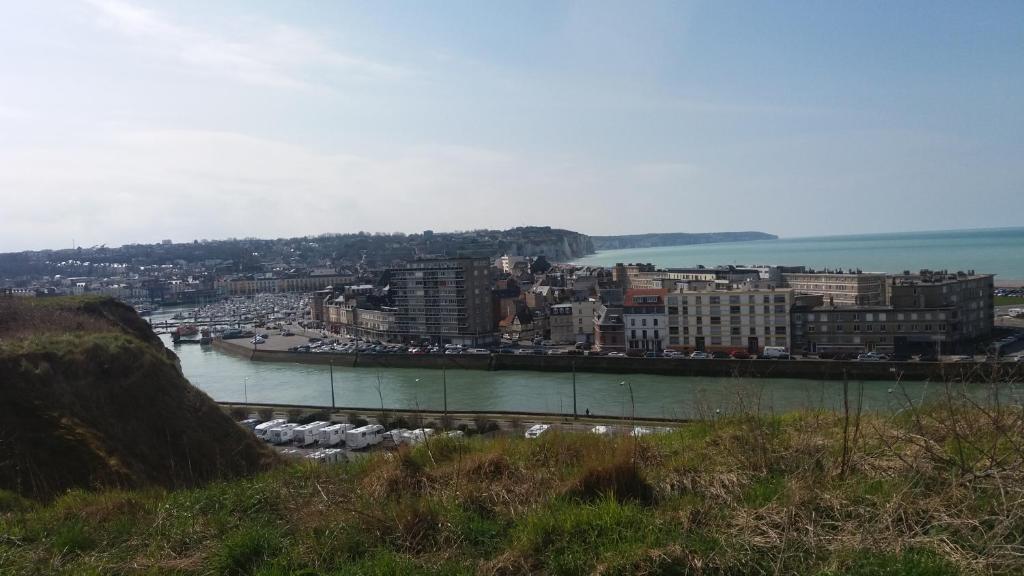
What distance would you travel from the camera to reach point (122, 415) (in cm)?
605

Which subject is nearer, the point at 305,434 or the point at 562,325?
the point at 305,434

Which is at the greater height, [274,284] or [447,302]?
[447,302]

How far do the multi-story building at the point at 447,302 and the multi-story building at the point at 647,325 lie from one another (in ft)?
18.8

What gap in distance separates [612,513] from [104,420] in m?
5.20

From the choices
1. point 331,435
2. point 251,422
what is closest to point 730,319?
point 331,435

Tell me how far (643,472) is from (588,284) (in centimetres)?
2841

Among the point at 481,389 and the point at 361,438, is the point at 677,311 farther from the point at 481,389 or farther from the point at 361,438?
the point at 361,438

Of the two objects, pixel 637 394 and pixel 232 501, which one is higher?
pixel 232 501

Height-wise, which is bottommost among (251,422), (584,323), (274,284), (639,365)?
(639,365)

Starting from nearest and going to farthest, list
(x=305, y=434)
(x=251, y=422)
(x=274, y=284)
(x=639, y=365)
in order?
(x=305, y=434)
(x=251, y=422)
(x=639, y=365)
(x=274, y=284)

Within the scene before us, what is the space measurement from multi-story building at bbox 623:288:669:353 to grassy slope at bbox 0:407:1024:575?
1633 cm

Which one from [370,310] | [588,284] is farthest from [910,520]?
[588,284]

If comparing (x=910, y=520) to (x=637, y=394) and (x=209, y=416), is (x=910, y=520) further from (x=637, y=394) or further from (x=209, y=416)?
(x=637, y=394)

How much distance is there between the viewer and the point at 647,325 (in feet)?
62.6
